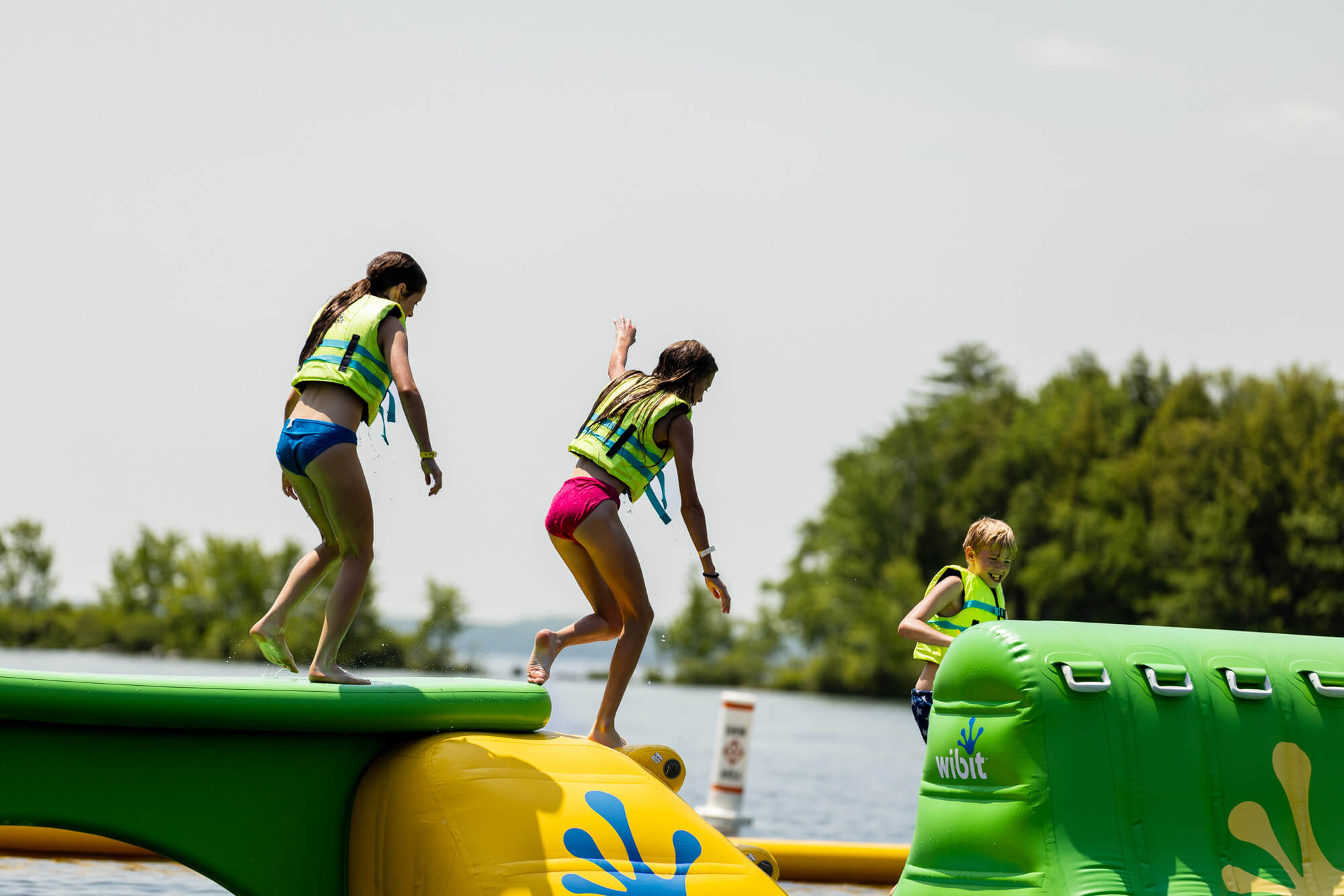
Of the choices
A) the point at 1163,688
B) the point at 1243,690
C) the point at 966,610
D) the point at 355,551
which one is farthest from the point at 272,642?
the point at 1243,690

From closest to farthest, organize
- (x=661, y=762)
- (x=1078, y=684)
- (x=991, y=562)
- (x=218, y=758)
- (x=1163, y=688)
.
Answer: (x=218, y=758)
(x=1078, y=684)
(x=1163, y=688)
(x=661, y=762)
(x=991, y=562)

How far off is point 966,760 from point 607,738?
156 cm

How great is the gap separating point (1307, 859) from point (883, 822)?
11.7 metres

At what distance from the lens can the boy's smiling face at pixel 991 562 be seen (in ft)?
22.1

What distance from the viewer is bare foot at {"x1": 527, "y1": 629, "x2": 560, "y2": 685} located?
6215 mm

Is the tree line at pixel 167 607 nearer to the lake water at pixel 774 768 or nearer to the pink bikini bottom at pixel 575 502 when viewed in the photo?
the lake water at pixel 774 768

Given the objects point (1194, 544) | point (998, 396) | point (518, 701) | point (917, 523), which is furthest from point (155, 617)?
point (518, 701)

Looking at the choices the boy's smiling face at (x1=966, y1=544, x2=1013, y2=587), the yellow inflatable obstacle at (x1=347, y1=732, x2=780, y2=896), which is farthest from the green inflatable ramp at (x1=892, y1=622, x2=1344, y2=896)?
the yellow inflatable obstacle at (x1=347, y1=732, x2=780, y2=896)

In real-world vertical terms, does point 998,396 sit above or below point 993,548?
above

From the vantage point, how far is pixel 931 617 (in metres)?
6.63

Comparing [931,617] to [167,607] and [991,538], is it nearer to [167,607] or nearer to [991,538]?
[991,538]

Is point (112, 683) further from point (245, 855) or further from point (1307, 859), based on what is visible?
point (1307, 859)

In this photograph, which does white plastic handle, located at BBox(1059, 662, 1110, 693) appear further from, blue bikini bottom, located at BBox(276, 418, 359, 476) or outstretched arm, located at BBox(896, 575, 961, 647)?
blue bikini bottom, located at BBox(276, 418, 359, 476)

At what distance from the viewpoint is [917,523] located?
74250mm
